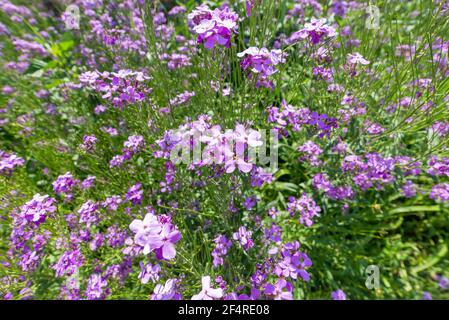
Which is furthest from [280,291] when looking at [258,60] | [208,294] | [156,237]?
[258,60]

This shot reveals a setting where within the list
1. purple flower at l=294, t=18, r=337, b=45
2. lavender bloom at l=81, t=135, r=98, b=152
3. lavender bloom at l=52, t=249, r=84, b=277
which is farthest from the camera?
lavender bloom at l=81, t=135, r=98, b=152

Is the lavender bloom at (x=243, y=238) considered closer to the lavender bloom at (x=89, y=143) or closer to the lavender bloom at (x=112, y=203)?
the lavender bloom at (x=112, y=203)

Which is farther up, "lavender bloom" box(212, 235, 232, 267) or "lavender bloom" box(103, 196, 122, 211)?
"lavender bloom" box(103, 196, 122, 211)

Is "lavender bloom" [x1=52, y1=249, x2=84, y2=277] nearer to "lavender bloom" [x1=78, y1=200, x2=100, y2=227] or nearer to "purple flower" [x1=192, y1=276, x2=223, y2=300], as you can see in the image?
"lavender bloom" [x1=78, y1=200, x2=100, y2=227]

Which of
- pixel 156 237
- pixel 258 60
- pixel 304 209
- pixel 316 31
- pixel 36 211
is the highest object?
pixel 316 31

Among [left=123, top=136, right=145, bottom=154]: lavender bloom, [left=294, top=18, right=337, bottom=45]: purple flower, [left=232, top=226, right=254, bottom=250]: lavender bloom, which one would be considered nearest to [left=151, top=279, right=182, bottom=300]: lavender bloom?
[left=232, top=226, right=254, bottom=250]: lavender bloom

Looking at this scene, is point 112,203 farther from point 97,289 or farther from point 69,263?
point 97,289

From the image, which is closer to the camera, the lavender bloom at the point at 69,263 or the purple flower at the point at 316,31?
the purple flower at the point at 316,31

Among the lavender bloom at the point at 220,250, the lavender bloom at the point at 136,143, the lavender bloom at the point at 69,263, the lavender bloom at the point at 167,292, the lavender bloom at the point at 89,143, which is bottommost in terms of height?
the lavender bloom at the point at 167,292

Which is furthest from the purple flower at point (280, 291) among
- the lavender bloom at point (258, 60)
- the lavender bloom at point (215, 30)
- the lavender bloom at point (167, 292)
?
the lavender bloom at point (215, 30)

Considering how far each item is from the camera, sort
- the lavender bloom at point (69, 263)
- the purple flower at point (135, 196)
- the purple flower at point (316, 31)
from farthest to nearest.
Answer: the purple flower at point (135, 196)
the lavender bloom at point (69, 263)
the purple flower at point (316, 31)
